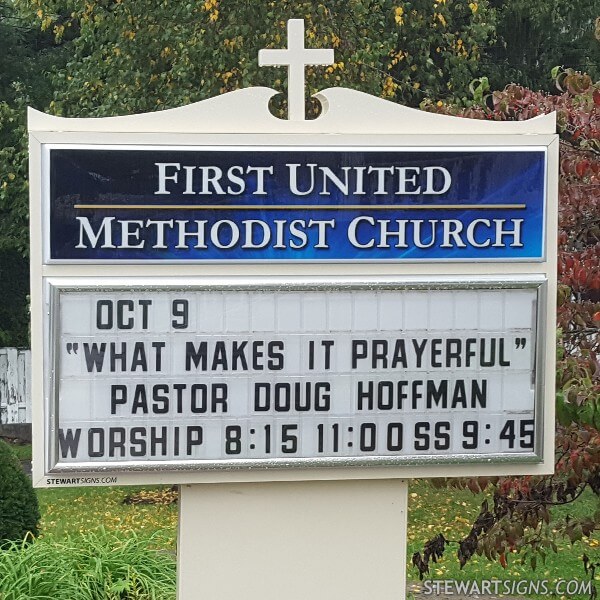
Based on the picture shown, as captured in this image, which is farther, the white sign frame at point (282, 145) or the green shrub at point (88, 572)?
the green shrub at point (88, 572)

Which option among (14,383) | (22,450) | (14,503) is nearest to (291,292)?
(14,503)

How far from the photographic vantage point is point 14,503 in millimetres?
8922

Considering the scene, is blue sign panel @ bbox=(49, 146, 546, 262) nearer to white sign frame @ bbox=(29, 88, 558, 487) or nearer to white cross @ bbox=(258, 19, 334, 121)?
white sign frame @ bbox=(29, 88, 558, 487)

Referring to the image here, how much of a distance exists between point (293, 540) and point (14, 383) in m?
17.0

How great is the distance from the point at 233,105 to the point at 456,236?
1240 millimetres

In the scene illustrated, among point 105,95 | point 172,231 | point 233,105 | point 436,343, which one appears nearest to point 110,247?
point 172,231

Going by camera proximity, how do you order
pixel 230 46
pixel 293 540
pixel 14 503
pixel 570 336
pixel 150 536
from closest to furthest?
pixel 293 540
pixel 570 336
pixel 14 503
pixel 150 536
pixel 230 46

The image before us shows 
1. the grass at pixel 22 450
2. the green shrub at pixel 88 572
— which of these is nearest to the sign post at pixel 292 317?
the green shrub at pixel 88 572

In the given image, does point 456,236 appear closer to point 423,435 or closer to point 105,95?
point 423,435

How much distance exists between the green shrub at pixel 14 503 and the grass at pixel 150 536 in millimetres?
256

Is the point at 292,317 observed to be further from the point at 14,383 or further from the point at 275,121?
the point at 14,383

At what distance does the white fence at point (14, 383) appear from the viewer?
21.5 metres

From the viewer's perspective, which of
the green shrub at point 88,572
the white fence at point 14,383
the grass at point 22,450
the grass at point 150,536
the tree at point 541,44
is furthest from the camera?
the white fence at point 14,383

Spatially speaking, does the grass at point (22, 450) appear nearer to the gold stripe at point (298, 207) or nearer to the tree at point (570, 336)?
the tree at point (570, 336)
